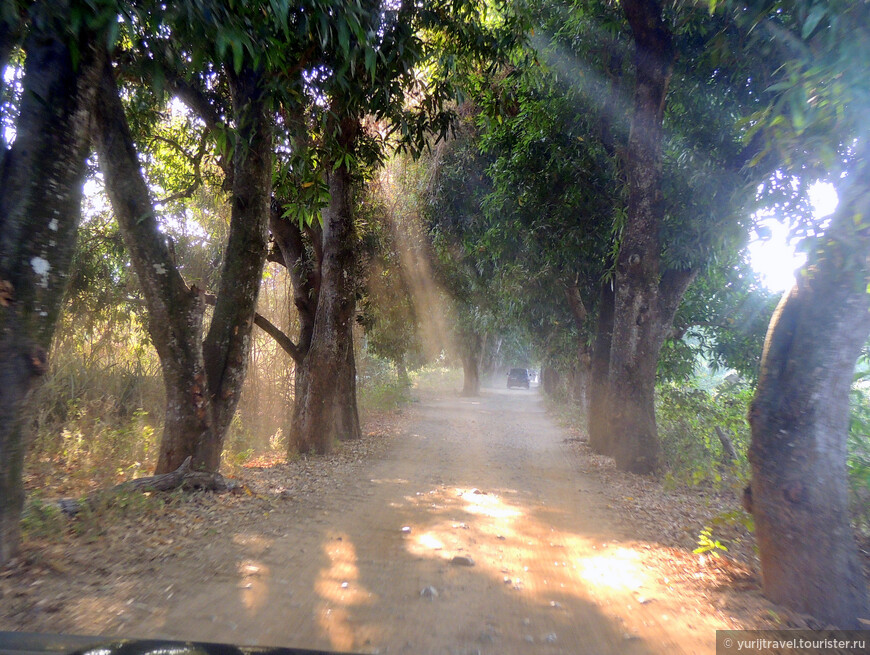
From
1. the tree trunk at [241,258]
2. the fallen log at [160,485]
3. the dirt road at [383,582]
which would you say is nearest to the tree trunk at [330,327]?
the dirt road at [383,582]

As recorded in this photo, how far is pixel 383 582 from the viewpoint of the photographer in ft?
16.9

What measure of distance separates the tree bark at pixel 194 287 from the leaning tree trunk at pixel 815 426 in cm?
592

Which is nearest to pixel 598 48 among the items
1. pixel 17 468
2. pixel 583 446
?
pixel 583 446

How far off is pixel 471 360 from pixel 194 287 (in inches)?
1035

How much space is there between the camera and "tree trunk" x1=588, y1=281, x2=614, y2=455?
13398 mm

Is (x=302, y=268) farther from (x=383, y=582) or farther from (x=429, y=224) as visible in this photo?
(x=383, y=582)

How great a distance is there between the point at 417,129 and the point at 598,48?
15.3 ft

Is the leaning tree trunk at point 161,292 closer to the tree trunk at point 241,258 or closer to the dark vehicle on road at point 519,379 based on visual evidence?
the tree trunk at point 241,258

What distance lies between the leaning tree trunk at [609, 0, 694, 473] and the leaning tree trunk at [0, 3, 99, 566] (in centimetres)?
814

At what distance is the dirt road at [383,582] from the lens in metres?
4.08

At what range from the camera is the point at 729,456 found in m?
10.8

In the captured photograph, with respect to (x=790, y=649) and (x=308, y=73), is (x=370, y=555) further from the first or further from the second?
(x=308, y=73)

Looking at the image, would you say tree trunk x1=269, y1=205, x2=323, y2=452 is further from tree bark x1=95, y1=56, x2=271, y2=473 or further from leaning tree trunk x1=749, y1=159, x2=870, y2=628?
leaning tree trunk x1=749, y1=159, x2=870, y2=628

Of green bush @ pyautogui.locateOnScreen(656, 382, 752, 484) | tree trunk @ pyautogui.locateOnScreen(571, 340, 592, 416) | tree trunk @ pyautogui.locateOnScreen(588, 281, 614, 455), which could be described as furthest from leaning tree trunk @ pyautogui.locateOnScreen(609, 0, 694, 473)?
tree trunk @ pyautogui.locateOnScreen(571, 340, 592, 416)
